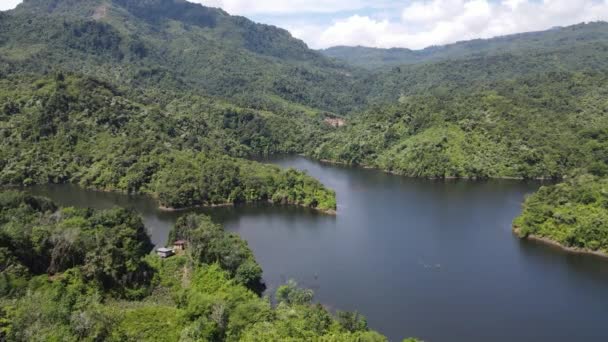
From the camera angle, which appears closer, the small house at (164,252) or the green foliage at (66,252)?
the green foliage at (66,252)

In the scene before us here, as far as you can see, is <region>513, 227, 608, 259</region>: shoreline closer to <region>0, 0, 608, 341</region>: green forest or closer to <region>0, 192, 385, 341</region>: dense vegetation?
<region>0, 0, 608, 341</region>: green forest

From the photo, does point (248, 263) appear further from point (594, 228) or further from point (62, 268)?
point (594, 228)

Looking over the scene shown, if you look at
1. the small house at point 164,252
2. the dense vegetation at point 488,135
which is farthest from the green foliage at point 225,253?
the dense vegetation at point 488,135

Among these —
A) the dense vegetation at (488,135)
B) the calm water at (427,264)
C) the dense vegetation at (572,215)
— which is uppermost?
the dense vegetation at (488,135)

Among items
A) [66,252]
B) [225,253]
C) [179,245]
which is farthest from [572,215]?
[66,252]

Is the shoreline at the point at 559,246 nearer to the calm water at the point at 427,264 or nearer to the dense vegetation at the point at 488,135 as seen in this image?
the calm water at the point at 427,264

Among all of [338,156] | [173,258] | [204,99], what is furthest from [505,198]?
[204,99]

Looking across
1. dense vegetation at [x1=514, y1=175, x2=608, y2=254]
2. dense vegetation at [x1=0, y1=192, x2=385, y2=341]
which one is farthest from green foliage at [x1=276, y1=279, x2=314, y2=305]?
dense vegetation at [x1=514, y1=175, x2=608, y2=254]
